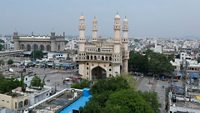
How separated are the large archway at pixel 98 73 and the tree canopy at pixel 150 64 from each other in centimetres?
697

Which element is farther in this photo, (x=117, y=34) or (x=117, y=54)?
(x=117, y=34)

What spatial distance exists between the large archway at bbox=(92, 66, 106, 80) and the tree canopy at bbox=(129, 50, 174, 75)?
22.9ft

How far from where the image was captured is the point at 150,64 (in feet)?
135

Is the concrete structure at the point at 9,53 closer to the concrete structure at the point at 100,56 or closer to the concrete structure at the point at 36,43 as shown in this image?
the concrete structure at the point at 36,43

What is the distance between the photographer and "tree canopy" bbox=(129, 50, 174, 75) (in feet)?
131

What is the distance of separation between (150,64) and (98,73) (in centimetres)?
816

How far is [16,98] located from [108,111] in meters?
6.62

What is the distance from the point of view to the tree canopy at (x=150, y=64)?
39.8m

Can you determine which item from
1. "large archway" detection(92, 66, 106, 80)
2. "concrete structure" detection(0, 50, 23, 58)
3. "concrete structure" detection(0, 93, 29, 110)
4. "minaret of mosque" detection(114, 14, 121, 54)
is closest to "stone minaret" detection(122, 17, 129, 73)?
"large archway" detection(92, 66, 106, 80)

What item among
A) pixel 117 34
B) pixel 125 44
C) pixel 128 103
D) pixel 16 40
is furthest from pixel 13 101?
pixel 16 40

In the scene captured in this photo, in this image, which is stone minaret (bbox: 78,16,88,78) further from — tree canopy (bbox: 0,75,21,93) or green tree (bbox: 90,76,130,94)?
tree canopy (bbox: 0,75,21,93)

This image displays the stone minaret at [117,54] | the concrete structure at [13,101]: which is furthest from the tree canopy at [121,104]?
the stone minaret at [117,54]

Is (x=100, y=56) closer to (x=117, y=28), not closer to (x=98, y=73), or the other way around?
(x=98, y=73)

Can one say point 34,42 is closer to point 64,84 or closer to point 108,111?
point 64,84
